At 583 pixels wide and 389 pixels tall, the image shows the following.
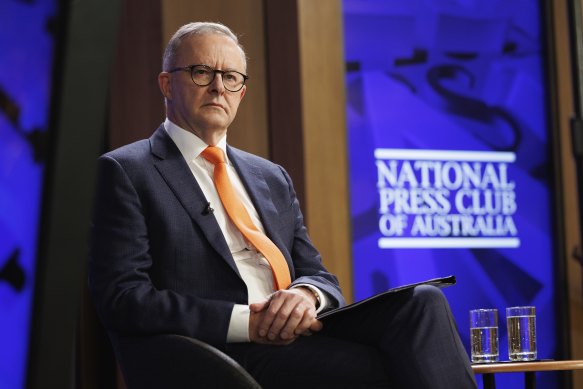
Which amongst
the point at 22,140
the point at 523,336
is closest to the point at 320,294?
the point at 523,336

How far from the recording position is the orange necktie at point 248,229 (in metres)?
2.19

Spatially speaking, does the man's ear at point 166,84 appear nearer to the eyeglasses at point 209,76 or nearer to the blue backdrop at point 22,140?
the eyeglasses at point 209,76

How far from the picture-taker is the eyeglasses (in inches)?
92.5

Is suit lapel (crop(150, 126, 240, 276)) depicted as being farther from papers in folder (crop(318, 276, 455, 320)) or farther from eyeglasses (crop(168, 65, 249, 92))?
papers in folder (crop(318, 276, 455, 320))

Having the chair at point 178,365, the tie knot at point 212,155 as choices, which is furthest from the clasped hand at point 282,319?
the tie knot at point 212,155

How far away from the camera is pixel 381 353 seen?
1964 mm

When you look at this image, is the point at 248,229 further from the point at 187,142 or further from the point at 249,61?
the point at 249,61

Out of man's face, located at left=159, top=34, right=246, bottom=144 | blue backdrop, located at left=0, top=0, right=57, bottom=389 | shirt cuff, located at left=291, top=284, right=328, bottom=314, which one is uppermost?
man's face, located at left=159, top=34, right=246, bottom=144

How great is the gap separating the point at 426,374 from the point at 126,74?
8.19 ft

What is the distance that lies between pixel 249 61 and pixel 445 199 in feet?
4.08

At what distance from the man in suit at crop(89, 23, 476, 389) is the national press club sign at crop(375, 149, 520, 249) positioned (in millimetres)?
1971

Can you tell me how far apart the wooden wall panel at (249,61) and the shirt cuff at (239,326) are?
6.77 feet

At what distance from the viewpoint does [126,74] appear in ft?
12.8

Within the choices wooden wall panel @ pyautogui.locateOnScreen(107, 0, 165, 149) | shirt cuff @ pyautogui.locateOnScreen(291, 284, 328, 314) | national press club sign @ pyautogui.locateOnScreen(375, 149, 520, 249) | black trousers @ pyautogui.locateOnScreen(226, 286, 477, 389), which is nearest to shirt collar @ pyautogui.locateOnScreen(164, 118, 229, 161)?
shirt cuff @ pyautogui.locateOnScreen(291, 284, 328, 314)
